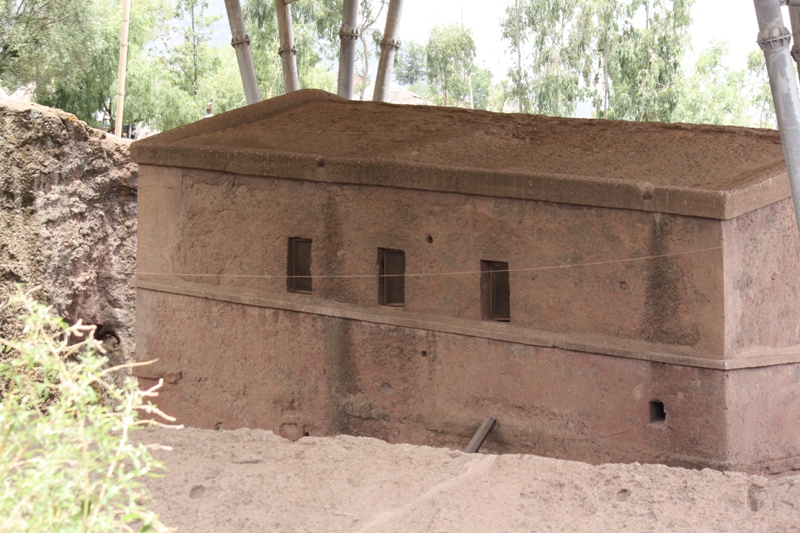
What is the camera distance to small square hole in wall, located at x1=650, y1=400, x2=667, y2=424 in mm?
7609

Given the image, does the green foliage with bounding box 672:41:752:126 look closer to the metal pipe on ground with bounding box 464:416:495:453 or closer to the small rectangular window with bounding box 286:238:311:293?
the small rectangular window with bounding box 286:238:311:293

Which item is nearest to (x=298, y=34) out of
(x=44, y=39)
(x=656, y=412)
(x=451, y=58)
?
(x=451, y=58)

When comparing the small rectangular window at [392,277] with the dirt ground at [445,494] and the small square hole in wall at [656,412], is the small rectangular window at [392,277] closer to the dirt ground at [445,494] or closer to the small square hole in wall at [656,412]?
the small square hole in wall at [656,412]

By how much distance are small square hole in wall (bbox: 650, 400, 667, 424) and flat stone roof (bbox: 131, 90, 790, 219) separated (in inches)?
57.6

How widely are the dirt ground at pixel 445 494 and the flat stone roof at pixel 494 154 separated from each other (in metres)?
2.76

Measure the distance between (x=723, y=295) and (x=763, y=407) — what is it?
37.2 inches

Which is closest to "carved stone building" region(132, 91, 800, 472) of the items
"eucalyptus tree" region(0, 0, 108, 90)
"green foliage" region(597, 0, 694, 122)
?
"eucalyptus tree" region(0, 0, 108, 90)

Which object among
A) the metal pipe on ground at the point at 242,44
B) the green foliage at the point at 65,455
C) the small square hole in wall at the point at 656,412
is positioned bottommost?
the small square hole in wall at the point at 656,412

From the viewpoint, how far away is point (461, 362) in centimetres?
849

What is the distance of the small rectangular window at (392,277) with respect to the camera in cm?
887

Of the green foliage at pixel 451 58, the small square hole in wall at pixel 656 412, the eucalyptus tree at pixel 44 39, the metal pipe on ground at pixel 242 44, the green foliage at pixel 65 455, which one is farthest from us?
the green foliage at pixel 451 58

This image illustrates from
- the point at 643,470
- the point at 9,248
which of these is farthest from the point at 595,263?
the point at 9,248

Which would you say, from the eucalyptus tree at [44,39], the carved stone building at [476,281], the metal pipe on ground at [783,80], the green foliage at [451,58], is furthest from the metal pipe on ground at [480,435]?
the green foliage at [451,58]

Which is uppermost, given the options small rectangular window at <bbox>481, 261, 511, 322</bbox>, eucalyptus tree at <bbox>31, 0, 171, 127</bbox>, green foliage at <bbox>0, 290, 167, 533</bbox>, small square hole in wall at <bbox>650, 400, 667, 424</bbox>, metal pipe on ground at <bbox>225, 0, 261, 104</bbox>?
eucalyptus tree at <bbox>31, 0, 171, 127</bbox>
